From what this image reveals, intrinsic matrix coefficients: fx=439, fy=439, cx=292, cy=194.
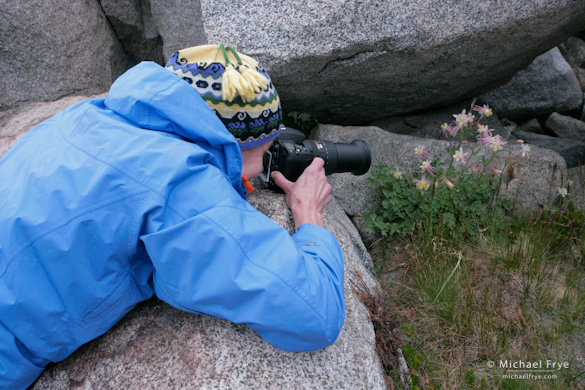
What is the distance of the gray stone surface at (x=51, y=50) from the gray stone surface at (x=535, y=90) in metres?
3.92

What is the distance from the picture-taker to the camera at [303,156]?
2.33 m

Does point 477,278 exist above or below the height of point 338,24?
below


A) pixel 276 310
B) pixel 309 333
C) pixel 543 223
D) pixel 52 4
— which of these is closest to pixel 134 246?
pixel 276 310

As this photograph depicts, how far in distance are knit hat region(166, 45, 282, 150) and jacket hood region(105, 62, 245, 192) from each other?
0.12 metres

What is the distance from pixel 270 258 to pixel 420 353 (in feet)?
4.43

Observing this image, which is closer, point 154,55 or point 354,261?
point 354,261

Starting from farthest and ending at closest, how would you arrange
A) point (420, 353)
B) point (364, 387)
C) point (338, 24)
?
point (338, 24) < point (420, 353) < point (364, 387)

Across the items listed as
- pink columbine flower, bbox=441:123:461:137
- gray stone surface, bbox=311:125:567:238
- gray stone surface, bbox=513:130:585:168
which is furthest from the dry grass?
gray stone surface, bbox=513:130:585:168

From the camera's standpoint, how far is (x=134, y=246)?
142cm

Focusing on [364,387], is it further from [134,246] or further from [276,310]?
[134,246]

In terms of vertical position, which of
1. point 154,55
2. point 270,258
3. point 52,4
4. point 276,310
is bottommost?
point 154,55

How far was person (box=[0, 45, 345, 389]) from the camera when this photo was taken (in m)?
1.37

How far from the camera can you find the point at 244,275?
1396mm

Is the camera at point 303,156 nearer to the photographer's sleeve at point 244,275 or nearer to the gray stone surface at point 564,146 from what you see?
the photographer's sleeve at point 244,275
